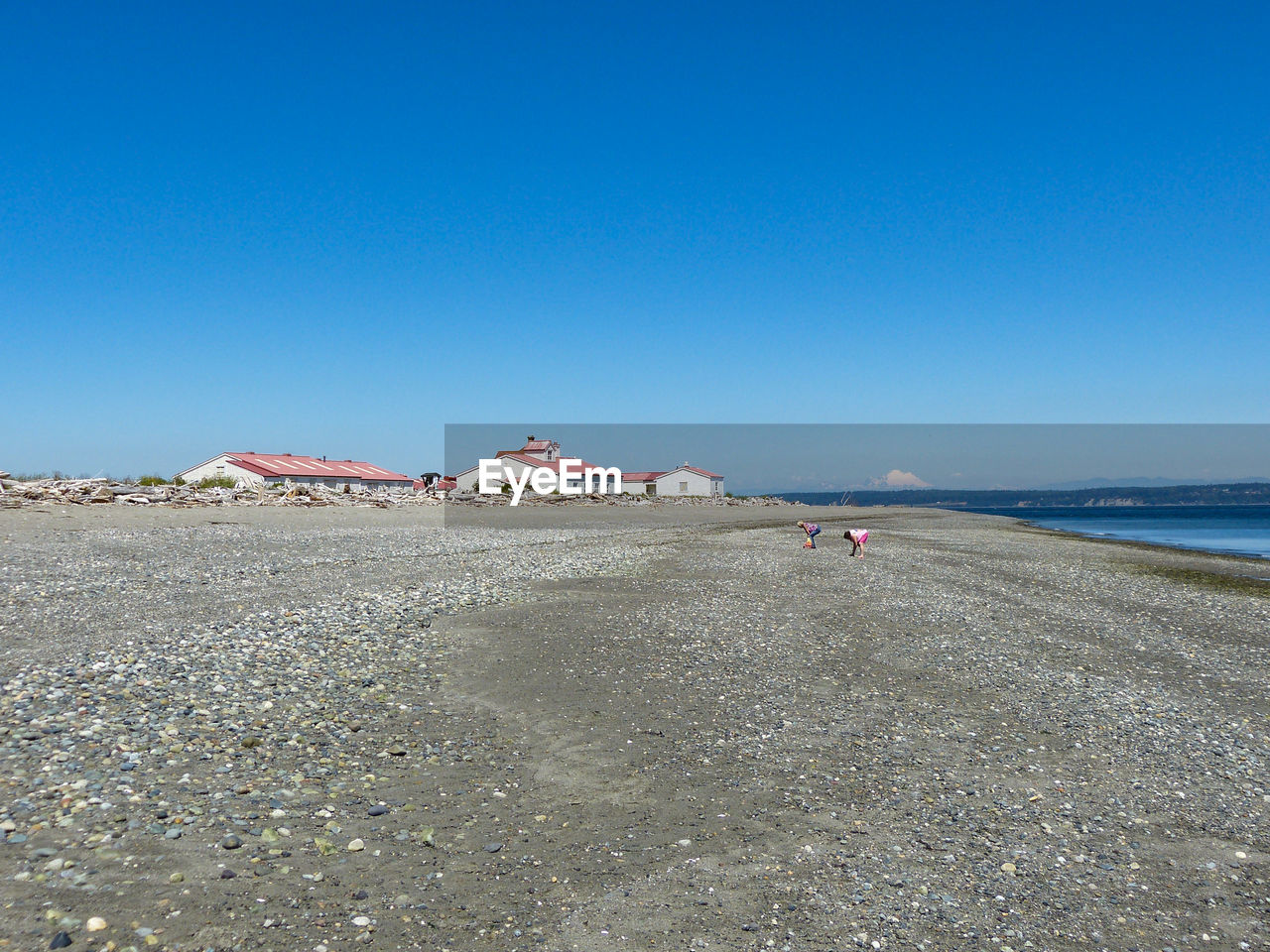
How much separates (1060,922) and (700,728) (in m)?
4.36

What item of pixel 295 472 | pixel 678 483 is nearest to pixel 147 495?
pixel 295 472

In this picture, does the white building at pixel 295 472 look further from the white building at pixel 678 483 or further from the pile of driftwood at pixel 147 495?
the white building at pixel 678 483

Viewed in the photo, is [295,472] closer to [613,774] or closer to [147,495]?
[147,495]

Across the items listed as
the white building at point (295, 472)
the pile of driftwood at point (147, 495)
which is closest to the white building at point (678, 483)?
the white building at point (295, 472)

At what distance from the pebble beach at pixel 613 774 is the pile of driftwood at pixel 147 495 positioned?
25766 millimetres

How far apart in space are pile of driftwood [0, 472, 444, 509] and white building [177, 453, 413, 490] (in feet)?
39.2

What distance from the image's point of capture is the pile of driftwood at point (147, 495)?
37688 millimetres

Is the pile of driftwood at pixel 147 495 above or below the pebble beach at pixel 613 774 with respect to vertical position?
above

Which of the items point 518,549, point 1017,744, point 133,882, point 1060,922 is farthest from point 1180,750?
point 518,549

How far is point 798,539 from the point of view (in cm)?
3572

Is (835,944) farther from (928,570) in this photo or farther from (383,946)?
(928,570)

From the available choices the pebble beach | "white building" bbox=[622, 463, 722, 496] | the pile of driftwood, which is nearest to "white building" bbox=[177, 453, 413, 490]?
A: the pile of driftwood

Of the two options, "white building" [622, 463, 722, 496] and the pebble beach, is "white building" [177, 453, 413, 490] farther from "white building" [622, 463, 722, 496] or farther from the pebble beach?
the pebble beach

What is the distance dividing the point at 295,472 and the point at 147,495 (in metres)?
38.6
